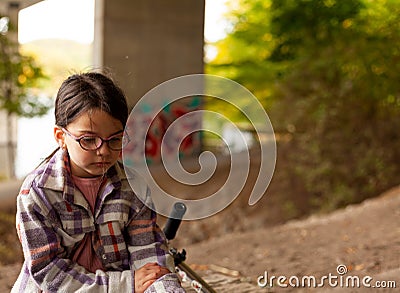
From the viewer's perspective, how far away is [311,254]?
5734 millimetres

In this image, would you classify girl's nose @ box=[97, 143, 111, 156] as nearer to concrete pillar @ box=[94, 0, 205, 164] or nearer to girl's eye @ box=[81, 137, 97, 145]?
girl's eye @ box=[81, 137, 97, 145]

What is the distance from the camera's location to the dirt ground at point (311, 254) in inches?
180

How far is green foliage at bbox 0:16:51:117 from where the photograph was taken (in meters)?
9.95

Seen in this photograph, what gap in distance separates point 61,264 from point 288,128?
26.9 feet

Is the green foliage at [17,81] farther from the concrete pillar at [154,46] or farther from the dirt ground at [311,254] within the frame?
the dirt ground at [311,254]

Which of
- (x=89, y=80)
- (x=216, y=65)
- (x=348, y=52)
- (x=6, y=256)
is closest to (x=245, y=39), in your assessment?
(x=216, y=65)

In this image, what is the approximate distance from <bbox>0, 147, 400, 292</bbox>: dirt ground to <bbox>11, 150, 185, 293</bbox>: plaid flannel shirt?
1612 millimetres

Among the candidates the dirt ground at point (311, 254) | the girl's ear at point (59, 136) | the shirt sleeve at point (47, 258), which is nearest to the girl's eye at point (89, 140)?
the girl's ear at point (59, 136)

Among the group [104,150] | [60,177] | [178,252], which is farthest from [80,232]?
[178,252]

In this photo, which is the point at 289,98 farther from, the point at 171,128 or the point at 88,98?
the point at 88,98

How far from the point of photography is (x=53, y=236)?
2381 millimetres

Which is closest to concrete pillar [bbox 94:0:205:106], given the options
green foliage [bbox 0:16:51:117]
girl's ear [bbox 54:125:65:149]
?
green foliage [bbox 0:16:51:117]

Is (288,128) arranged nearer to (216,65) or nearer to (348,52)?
(348,52)

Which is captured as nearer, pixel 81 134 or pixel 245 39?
pixel 81 134
